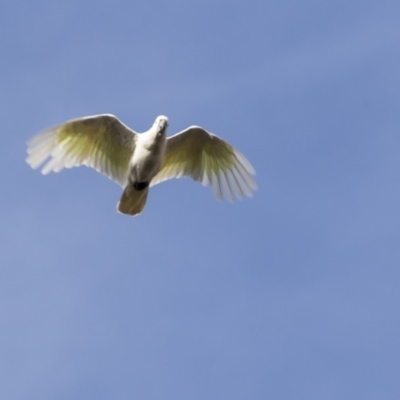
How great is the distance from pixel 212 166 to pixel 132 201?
8.88 ft

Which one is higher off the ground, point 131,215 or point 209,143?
point 209,143

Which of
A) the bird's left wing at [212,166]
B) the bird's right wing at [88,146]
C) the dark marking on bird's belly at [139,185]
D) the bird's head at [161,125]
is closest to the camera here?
the bird's head at [161,125]

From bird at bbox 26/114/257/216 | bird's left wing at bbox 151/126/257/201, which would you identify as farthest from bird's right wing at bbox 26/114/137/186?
bird's left wing at bbox 151/126/257/201

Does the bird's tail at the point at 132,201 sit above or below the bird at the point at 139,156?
below

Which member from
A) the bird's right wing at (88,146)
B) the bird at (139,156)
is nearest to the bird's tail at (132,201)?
the bird at (139,156)

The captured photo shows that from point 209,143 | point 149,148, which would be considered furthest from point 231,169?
point 149,148

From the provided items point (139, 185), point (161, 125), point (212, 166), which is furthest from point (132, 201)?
point (212, 166)

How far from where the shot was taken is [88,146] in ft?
102

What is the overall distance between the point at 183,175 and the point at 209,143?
1.04m

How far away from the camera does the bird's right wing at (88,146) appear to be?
30.6m

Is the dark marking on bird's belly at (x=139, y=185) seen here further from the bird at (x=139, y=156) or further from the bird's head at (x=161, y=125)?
the bird's head at (x=161, y=125)

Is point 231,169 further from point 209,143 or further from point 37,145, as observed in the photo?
point 37,145

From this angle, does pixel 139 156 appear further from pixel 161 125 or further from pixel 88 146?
pixel 88 146

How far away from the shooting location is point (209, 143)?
3172 cm
